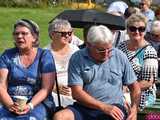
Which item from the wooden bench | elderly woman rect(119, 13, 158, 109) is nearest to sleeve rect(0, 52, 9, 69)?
elderly woman rect(119, 13, 158, 109)

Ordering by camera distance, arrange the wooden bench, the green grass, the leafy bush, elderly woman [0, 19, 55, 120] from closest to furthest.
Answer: elderly woman [0, 19, 55, 120] → the wooden bench → the green grass → the leafy bush

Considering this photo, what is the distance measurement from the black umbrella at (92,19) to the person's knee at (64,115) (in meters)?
2.79

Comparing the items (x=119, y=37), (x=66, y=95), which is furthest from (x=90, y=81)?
(x=119, y=37)

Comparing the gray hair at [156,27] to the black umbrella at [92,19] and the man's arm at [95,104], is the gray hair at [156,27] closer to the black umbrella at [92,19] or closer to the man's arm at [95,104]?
the black umbrella at [92,19]

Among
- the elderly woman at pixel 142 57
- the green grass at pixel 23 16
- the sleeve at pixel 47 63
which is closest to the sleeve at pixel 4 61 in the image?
the sleeve at pixel 47 63

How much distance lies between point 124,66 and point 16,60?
1.14m

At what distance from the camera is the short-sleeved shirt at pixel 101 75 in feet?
18.6

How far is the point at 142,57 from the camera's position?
641 cm

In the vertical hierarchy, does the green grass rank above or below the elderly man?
below

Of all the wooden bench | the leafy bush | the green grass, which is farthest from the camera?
the leafy bush

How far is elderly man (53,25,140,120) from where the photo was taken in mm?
5598

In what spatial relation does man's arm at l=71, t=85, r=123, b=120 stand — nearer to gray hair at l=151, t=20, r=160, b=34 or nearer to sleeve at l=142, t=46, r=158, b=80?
sleeve at l=142, t=46, r=158, b=80

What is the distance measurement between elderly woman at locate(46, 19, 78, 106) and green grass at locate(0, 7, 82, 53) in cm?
766

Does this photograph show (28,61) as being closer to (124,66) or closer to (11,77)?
(11,77)
